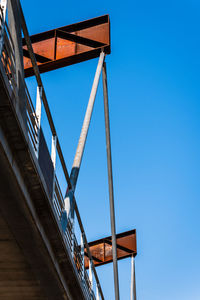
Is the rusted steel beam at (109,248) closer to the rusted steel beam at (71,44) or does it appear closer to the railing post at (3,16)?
the rusted steel beam at (71,44)

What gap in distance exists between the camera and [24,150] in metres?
7.48

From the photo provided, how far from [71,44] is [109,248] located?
12643mm

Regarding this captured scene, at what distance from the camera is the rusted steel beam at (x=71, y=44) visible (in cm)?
1623

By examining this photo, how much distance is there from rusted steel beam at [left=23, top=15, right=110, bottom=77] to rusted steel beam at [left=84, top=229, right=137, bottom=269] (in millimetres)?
11682

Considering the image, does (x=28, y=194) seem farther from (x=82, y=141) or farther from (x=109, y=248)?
(x=109, y=248)

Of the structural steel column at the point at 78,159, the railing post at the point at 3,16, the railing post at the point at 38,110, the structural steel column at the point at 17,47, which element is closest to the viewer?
the railing post at the point at 3,16

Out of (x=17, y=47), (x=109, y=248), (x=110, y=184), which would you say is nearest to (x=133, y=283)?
(x=109, y=248)

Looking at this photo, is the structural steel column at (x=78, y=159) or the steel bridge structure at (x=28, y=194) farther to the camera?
the structural steel column at (x=78, y=159)

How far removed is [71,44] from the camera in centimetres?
1645

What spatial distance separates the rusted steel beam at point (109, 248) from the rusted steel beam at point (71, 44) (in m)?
11.7

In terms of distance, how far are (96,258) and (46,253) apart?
16704 millimetres

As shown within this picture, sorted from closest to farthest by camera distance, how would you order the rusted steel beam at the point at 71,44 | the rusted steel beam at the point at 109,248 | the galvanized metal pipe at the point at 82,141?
1. the galvanized metal pipe at the point at 82,141
2. the rusted steel beam at the point at 71,44
3. the rusted steel beam at the point at 109,248

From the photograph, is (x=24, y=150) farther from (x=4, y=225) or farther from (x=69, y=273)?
(x=69, y=273)

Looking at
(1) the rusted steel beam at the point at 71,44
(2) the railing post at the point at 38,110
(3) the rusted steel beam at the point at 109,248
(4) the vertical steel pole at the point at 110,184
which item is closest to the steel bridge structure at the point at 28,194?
(2) the railing post at the point at 38,110
